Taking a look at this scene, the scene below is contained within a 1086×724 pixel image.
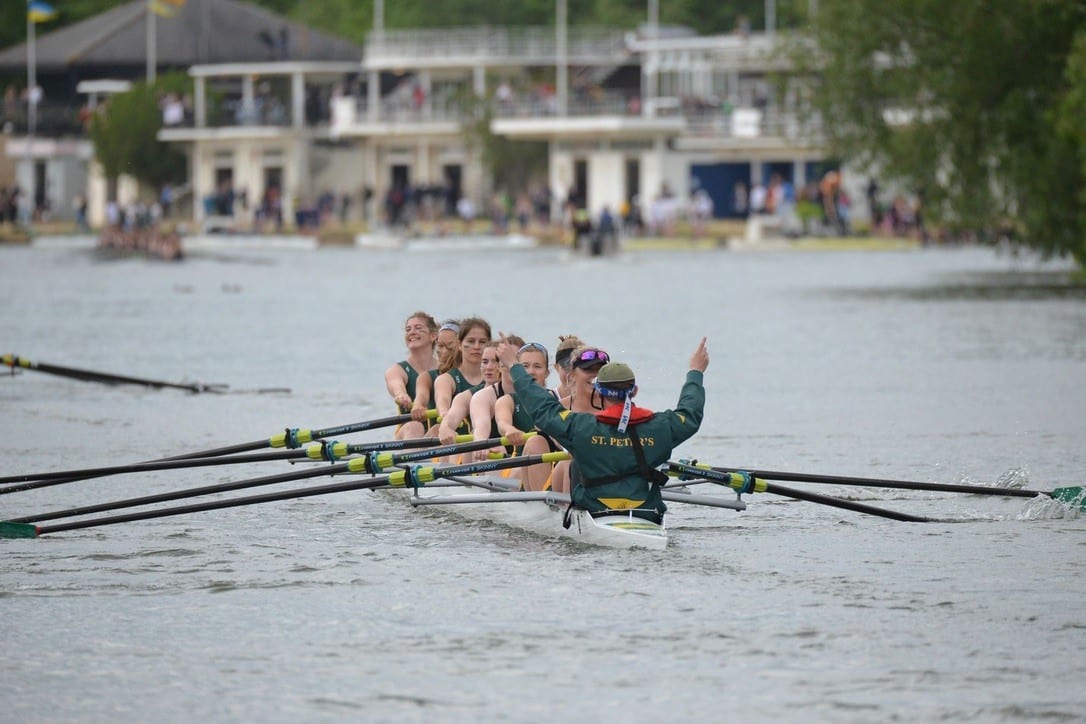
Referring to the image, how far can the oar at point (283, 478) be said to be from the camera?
14156 millimetres

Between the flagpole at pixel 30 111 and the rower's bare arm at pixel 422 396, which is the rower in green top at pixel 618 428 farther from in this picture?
the flagpole at pixel 30 111

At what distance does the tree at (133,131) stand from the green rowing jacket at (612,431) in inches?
2892

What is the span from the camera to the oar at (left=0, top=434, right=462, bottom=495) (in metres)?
15.3

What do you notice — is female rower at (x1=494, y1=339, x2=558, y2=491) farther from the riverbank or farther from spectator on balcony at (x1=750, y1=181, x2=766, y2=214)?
spectator on balcony at (x1=750, y1=181, x2=766, y2=214)

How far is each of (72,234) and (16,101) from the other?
10.3 m

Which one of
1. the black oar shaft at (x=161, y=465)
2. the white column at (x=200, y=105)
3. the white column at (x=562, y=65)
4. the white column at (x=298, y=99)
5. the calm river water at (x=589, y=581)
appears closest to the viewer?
the calm river water at (x=589, y=581)

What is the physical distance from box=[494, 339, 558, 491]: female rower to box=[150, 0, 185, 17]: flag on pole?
7107 cm

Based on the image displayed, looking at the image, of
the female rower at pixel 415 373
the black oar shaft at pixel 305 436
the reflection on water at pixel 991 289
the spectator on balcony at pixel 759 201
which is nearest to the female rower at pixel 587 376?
the black oar shaft at pixel 305 436

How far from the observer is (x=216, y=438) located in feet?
69.6

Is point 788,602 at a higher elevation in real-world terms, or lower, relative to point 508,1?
lower

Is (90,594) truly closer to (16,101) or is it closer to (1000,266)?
(1000,266)

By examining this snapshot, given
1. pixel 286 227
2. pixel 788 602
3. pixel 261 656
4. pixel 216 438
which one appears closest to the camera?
pixel 261 656

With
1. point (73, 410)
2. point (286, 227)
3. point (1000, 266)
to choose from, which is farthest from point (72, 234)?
point (73, 410)

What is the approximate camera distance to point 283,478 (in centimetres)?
1462
